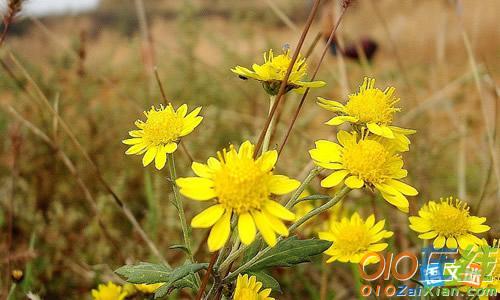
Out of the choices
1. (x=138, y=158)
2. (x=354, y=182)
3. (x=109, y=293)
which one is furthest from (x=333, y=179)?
(x=138, y=158)

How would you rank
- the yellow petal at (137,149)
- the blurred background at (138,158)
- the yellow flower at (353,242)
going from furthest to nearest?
1. the blurred background at (138,158)
2. the yellow flower at (353,242)
3. the yellow petal at (137,149)

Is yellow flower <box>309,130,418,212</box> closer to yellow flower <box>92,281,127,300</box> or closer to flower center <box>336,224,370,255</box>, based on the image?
flower center <box>336,224,370,255</box>

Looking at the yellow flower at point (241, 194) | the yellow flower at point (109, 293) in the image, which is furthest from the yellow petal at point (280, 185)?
the yellow flower at point (109, 293)

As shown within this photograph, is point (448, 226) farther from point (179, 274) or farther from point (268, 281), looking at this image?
point (179, 274)

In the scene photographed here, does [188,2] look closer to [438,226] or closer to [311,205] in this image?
[311,205]

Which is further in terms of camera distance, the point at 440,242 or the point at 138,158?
the point at 138,158

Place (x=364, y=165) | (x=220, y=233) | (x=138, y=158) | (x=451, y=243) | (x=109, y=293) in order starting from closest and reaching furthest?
(x=220, y=233), (x=364, y=165), (x=451, y=243), (x=109, y=293), (x=138, y=158)

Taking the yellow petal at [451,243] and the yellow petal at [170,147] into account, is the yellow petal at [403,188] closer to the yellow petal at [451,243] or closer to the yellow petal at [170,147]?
the yellow petal at [451,243]
